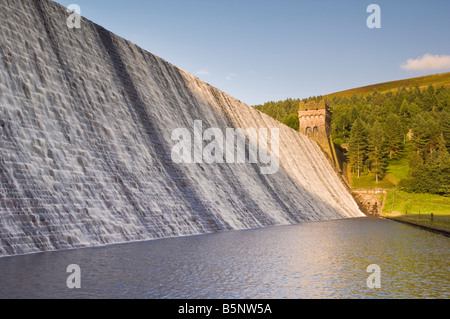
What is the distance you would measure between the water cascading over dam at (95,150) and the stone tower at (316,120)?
37.2 meters

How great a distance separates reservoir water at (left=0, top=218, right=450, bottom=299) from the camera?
7.24 meters

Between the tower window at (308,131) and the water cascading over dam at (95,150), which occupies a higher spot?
the tower window at (308,131)

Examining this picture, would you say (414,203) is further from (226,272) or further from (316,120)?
(226,272)

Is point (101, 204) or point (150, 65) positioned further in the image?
point (150, 65)

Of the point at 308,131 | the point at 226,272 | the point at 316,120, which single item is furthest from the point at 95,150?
the point at 316,120

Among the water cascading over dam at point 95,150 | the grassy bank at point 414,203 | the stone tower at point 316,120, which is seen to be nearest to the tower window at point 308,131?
the stone tower at point 316,120

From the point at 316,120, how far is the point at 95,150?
5463 centimetres

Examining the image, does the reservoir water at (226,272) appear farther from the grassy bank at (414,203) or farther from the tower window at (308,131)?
the tower window at (308,131)

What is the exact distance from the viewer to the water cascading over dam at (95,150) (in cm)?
1367

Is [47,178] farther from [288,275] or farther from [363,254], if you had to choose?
[363,254]

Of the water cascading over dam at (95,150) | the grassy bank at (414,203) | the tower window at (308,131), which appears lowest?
the grassy bank at (414,203)
